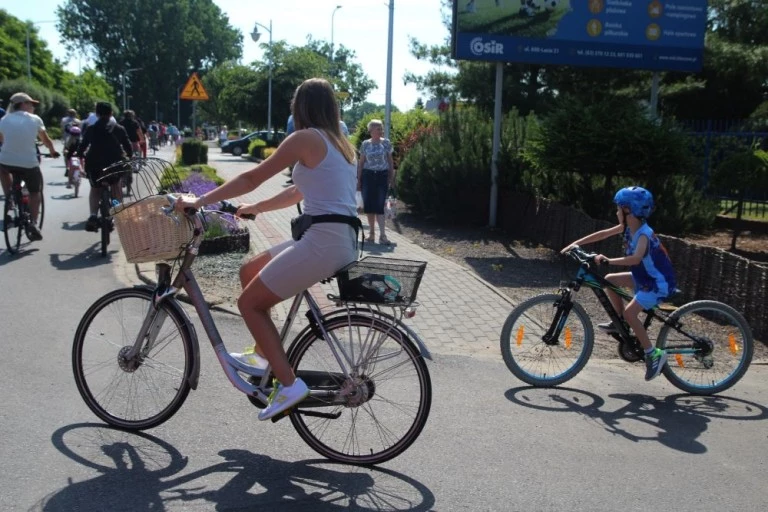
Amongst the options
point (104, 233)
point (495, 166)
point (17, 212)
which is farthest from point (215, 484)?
point (495, 166)

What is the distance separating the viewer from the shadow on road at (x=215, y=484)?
392cm

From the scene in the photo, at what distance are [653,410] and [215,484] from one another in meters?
3.17

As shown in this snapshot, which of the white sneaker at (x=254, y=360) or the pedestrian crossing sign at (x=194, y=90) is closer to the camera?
the white sneaker at (x=254, y=360)

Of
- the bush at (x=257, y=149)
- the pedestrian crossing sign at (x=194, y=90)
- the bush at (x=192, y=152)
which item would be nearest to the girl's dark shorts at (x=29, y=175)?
the pedestrian crossing sign at (x=194, y=90)

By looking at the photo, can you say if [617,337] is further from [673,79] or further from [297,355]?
[673,79]

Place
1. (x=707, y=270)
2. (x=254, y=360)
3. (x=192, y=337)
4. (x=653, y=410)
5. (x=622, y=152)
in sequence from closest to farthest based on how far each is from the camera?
(x=254, y=360) → (x=192, y=337) → (x=653, y=410) → (x=707, y=270) → (x=622, y=152)

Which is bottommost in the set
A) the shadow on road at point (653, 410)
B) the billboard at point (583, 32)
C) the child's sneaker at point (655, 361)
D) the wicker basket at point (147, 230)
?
the shadow on road at point (653, 410)

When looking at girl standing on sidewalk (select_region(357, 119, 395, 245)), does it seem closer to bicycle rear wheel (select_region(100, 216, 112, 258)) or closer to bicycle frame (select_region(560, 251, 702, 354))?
bicycle rear wheel (select_region(100, 216, 112, 258))

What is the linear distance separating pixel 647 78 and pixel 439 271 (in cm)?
1408

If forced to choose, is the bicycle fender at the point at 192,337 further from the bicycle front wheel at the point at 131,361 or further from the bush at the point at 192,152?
the bush at the point at 192,152

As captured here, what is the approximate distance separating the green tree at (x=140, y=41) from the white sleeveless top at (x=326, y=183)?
9965 cm

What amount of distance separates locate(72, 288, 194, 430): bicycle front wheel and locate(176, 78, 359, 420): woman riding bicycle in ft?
2.08

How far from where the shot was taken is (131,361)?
4.74 metres

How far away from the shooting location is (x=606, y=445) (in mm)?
4977
